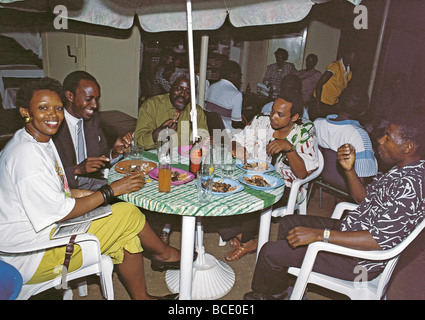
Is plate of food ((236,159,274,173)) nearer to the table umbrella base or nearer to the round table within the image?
the round table

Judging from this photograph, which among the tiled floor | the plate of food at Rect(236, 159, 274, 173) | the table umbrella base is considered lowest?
the tiled floor

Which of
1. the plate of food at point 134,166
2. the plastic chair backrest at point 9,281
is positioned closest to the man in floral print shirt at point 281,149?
the plate of food at point 134,166

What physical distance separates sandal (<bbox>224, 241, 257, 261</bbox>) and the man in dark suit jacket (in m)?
1.32

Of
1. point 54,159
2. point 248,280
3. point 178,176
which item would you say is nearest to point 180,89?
point 178,176

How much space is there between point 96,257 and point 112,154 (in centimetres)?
106

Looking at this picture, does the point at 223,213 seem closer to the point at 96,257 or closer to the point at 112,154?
the point at 96,257

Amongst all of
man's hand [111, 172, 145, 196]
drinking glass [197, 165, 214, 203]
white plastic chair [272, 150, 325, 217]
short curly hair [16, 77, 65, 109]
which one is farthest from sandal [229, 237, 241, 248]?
short curly hair [16, 77, 65, 109]

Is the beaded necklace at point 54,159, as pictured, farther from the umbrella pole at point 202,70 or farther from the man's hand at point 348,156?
the umbrella pole at point 202,70

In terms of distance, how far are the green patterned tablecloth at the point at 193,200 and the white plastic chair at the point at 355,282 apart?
0.39 meters

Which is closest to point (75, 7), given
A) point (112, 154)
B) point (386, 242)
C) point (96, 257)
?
point (112, 154)

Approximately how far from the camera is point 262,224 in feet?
8.17

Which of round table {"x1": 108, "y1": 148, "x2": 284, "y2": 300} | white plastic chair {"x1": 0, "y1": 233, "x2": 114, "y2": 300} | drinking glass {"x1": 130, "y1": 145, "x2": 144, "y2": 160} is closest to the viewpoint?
white plastic chair {"x1": 0, "y1": 233, "x2": 114, "y2": 300}

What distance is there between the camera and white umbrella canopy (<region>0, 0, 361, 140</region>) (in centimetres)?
237

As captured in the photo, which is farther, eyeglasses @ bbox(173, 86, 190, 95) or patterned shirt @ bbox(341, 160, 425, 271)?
eyeglasses @ bbox(173, 86, 190, 95)
